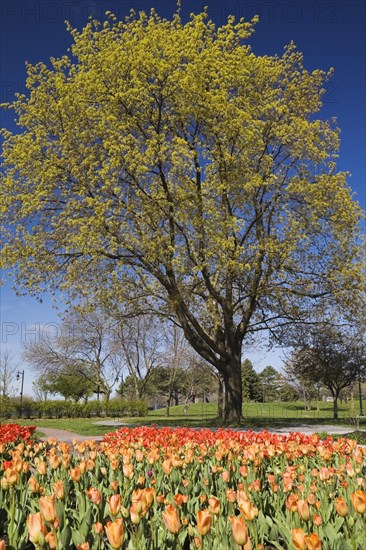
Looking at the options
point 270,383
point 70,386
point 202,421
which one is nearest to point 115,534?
point 202,421

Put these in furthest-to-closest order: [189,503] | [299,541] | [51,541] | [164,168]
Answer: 1. [164,168]
2. [189,503]
3. [51,541]
4. [299,541]

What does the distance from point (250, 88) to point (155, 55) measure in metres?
3.45

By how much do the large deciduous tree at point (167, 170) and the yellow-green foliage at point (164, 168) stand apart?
5 cm

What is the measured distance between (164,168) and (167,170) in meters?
0.21

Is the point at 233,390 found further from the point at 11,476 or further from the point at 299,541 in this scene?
the point at 299,541

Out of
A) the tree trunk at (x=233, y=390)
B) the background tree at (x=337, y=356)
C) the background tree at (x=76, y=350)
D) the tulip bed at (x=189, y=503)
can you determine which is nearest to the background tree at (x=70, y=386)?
the background tree at (x=76, y=350)

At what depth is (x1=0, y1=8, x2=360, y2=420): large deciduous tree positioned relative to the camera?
14836 mm

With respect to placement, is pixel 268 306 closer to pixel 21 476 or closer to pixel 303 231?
pixel 303 231

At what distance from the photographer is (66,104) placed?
50.7 ft

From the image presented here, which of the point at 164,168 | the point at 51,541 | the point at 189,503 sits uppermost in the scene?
the point at 164,168

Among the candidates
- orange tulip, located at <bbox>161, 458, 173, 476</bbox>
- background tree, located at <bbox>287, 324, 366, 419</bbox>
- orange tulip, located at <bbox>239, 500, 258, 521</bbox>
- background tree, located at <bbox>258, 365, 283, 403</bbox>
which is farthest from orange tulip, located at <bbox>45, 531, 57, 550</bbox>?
background tree, located at <bbox>258, 365, 283, 403</bbox>

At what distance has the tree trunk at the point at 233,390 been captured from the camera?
1822cm

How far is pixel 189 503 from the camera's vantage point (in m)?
3.22

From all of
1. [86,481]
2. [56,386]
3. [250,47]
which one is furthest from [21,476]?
[56,386]
